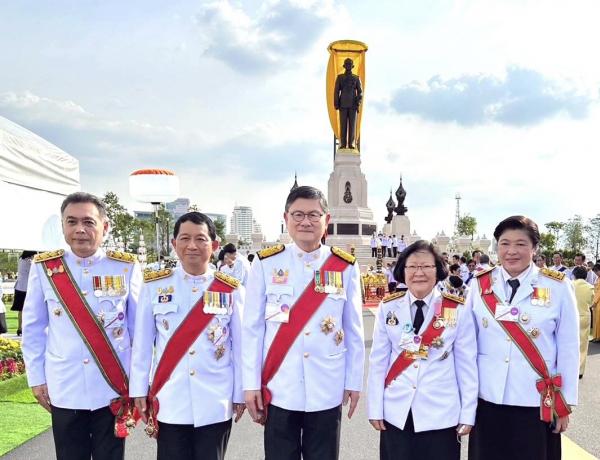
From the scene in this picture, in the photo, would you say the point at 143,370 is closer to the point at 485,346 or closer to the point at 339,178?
the point at 485,346

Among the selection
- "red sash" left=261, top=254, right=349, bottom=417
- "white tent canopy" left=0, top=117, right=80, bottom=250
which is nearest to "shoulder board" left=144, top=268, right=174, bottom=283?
"red sash" left=261, top=254, right=349, bottom=417

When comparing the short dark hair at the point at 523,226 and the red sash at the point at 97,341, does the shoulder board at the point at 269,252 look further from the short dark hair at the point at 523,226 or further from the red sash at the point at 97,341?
the short dark hair at the point at 523,226

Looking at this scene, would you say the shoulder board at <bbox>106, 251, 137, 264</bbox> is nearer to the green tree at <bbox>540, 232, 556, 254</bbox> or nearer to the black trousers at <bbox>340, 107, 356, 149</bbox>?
the black trousers at <bbox>340, 107, 356, 149</bbox>

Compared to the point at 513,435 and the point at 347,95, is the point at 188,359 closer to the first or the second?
the point at 513,435

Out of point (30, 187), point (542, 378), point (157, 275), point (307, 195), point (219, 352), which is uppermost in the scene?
point (30, 187)

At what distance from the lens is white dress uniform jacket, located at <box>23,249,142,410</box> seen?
2723 millimetres

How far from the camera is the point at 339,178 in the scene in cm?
2608

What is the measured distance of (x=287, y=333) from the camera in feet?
8.87

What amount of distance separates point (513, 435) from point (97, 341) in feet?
8.00

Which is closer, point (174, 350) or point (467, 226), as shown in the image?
point (174, 350)

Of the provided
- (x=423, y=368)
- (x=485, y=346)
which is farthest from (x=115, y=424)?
(x=485, y=346)

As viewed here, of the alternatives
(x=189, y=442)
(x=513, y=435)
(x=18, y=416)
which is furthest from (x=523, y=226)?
(x=18, y=416)

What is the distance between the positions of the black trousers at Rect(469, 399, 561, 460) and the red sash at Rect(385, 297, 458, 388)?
612 mm

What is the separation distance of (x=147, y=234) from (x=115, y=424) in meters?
49.0
